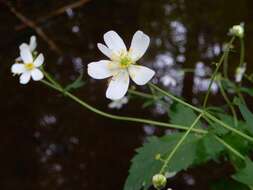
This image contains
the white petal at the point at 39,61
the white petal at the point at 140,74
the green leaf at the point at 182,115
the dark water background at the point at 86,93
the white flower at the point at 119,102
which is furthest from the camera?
the dark water background at the point at 86,93

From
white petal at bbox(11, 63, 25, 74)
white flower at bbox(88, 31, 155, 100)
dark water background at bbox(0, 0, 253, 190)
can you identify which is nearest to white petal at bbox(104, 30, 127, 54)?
white flower at bbox(88, 31, 155, 100)

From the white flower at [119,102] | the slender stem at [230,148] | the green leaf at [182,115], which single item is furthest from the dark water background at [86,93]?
the slender stem at [230,148]

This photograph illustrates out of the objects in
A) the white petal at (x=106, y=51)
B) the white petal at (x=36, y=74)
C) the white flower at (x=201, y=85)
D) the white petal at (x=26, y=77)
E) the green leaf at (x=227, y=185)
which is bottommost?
the green leaf at (x=227, y=185)

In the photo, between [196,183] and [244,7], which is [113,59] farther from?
[244,7]

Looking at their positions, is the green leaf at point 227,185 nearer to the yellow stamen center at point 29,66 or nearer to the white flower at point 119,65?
the white flower at point 119,65

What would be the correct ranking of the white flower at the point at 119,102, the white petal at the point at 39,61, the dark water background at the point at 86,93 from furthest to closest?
the dark water background at the point at 86,93 < the white flower at the point at 119,102 < the white petal at the point at 39,61

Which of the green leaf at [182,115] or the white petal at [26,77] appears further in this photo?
the white petal at [26,77]

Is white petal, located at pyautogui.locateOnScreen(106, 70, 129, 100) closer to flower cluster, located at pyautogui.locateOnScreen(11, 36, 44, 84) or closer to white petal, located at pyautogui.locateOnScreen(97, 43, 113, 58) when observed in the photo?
white petal, located at pyautogui.locateOnScreen(97, 43, 113, 58)

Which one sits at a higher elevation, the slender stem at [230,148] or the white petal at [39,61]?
the white petal at [39,61]
